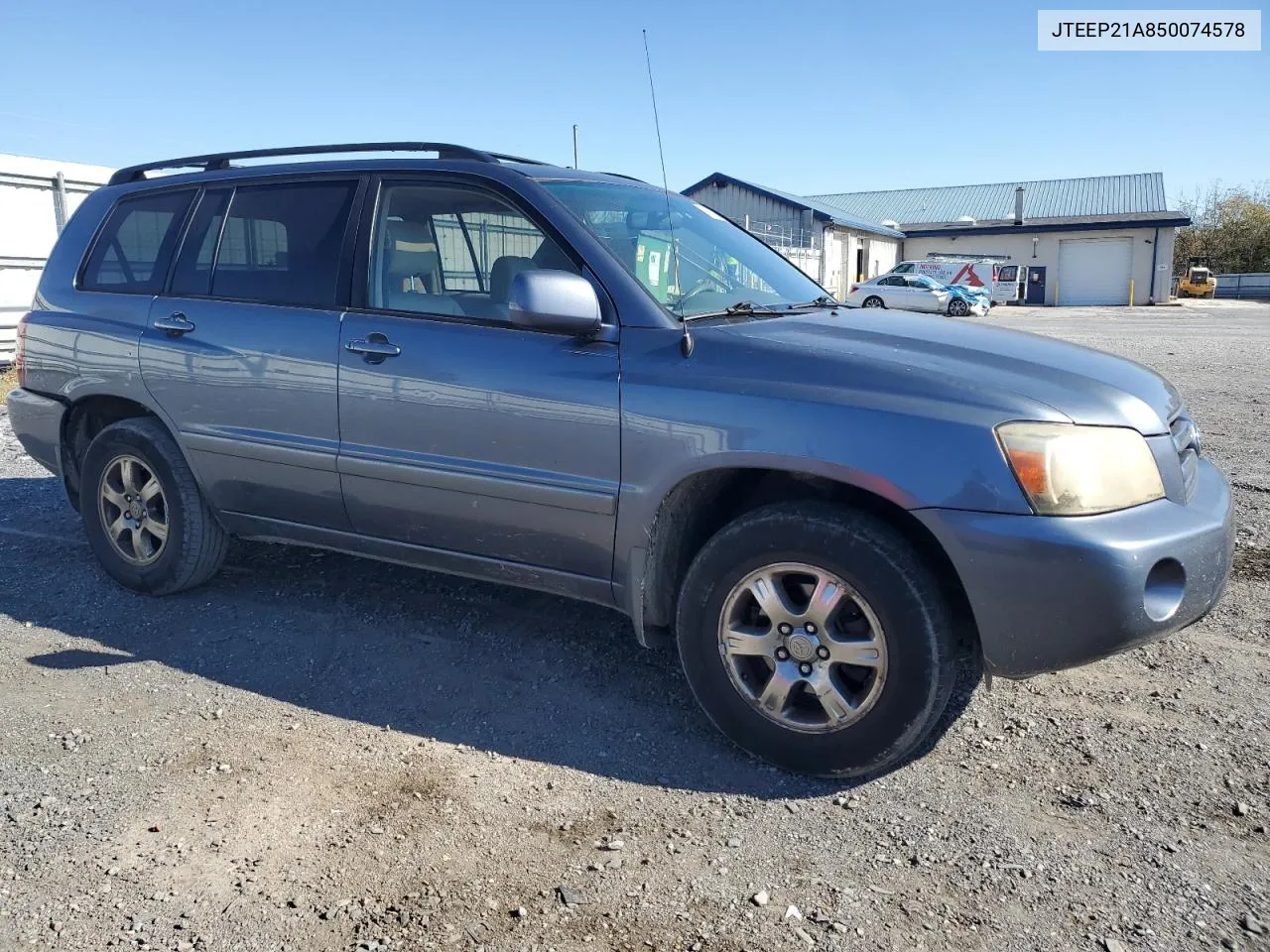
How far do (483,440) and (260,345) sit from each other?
1169 millimetres

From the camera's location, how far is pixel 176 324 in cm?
421

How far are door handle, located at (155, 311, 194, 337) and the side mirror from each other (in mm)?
1777

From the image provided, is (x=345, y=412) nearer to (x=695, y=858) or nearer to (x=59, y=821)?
(x=59, y=821)

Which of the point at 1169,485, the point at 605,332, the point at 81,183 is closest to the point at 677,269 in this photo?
the point at 605,332

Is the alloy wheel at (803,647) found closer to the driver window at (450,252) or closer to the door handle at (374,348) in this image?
the driver window at (450,252)

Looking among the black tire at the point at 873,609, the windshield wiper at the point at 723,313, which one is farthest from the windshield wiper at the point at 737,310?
the black tire at the point at 873,609

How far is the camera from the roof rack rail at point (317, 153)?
12.5 ft

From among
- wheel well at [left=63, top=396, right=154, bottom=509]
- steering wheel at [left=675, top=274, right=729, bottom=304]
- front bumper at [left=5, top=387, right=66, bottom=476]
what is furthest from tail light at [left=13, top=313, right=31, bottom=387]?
steering wheel at [left=675, top=274, right=729, bottom=304]

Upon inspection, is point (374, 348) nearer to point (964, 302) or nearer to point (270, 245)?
point (270, 245)

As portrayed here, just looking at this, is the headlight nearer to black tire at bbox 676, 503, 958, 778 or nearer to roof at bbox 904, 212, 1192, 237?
black tire at bbox 676, 503, 958, 778

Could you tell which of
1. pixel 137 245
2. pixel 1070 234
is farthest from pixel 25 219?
pixel 1070 234

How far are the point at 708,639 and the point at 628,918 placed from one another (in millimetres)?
934

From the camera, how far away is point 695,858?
103 inches

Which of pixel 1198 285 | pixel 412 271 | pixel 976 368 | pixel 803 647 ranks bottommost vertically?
pixel 803 647
